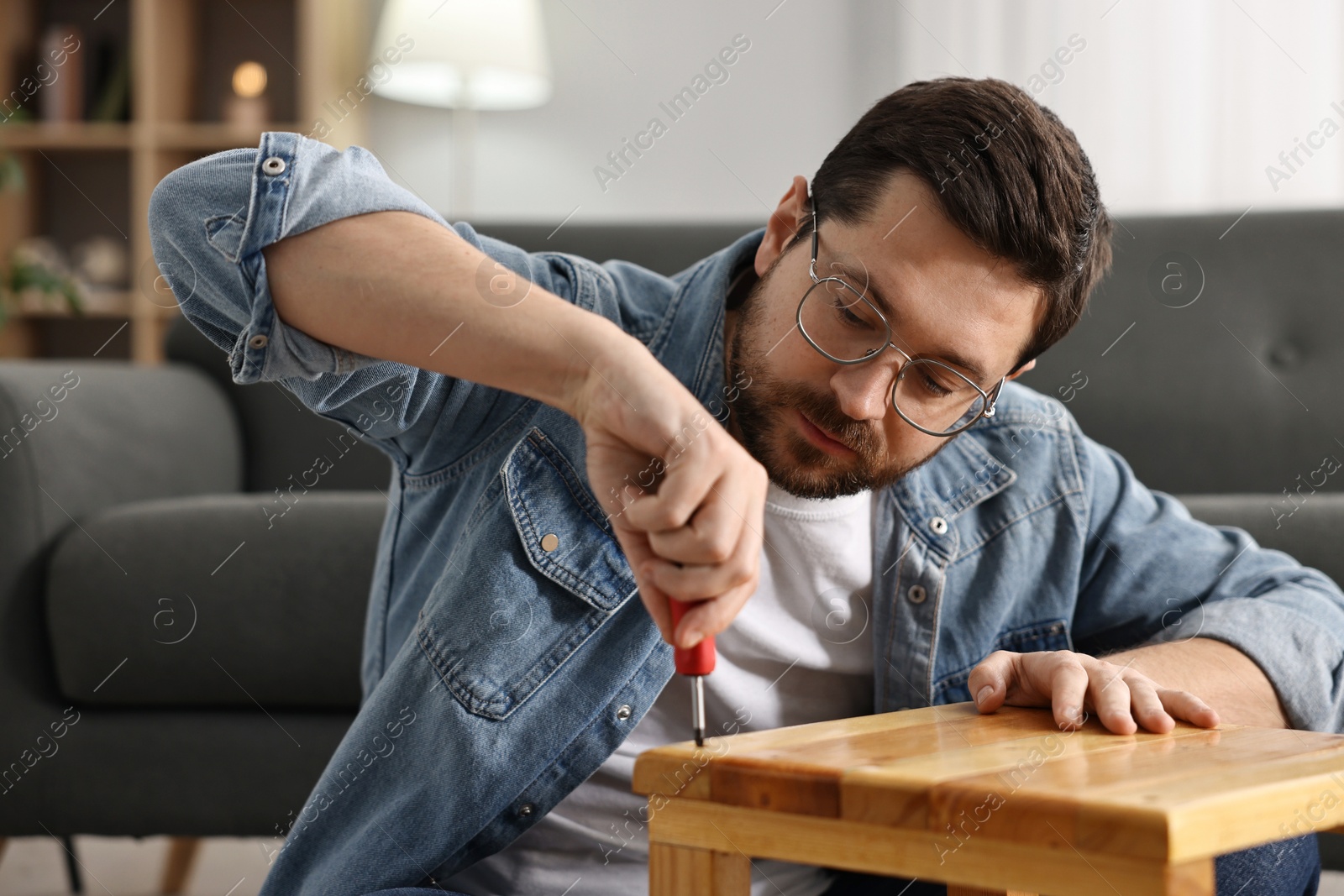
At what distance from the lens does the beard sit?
848 millimetres

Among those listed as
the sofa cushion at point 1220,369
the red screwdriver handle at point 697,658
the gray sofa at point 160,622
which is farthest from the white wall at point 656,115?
the red screwdriver handle at point 697,658

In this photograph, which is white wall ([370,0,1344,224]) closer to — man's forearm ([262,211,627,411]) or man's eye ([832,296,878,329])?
man's eye ([832,296,878,329])

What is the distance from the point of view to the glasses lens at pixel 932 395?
844 millimetres

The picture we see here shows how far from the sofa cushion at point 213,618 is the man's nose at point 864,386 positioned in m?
0.64

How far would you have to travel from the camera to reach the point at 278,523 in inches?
49.9

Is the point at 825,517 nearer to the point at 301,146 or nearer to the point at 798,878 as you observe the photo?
the point at 798,878

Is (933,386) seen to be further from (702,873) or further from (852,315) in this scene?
(702,873)

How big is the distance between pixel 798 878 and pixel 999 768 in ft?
1.31

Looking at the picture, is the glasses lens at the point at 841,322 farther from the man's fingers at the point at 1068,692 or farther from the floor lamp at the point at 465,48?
the floor lamp at the point at 465,48

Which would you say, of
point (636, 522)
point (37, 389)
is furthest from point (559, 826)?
point (37, 389)

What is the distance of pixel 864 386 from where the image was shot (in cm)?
82

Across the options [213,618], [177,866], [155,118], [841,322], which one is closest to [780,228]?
[841,322]

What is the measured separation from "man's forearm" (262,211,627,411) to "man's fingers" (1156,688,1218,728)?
393mm

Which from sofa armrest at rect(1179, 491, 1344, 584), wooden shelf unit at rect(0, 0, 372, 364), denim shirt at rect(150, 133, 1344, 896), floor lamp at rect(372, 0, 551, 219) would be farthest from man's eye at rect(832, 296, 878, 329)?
wooden shelf unit at rect(0, 0, 372, 364)
